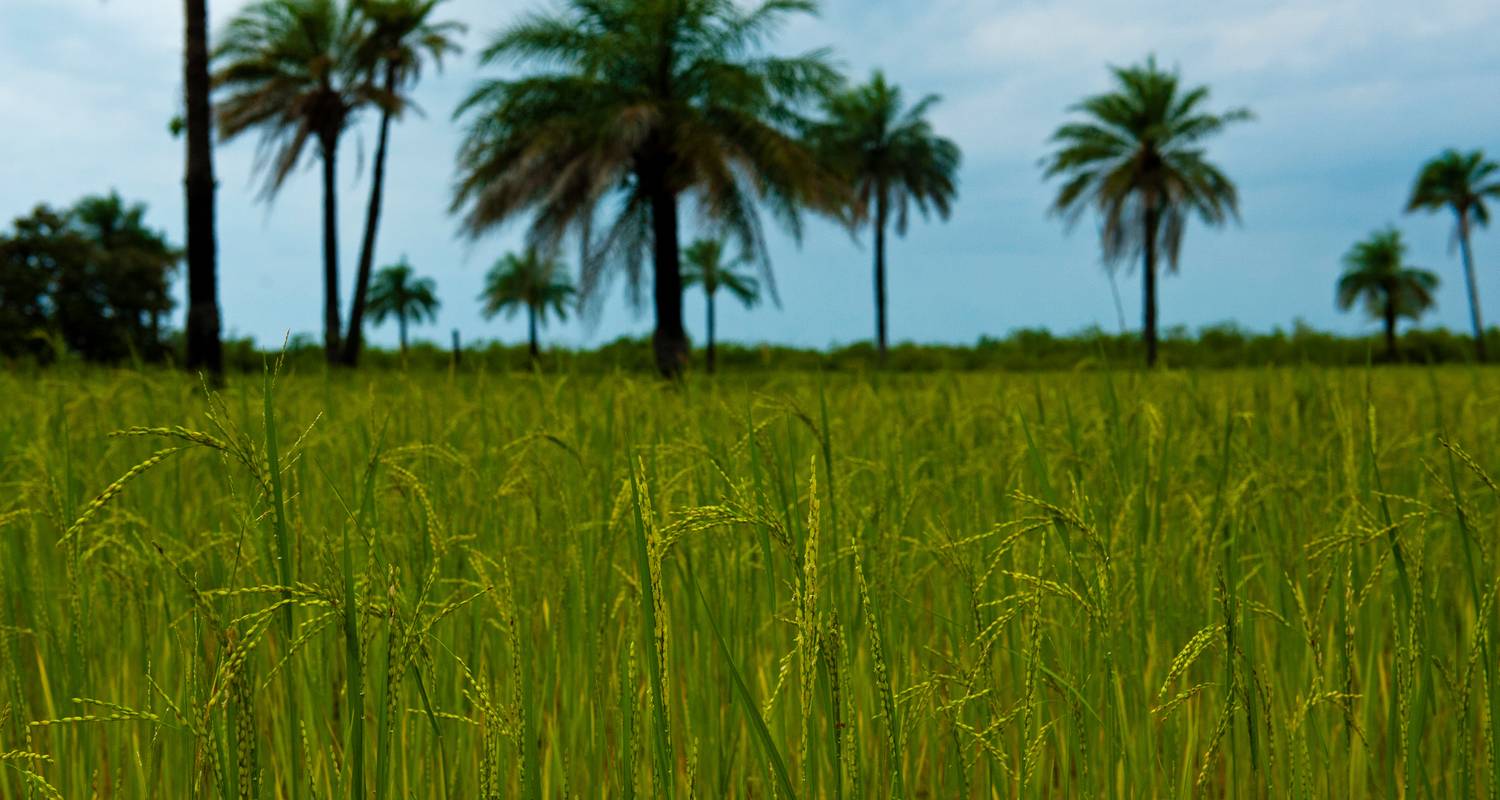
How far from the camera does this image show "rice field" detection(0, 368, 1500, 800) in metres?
1.01

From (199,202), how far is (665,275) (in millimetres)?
8943

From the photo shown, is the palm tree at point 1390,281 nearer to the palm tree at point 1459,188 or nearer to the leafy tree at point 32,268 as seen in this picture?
the palm tree at point 1459,188

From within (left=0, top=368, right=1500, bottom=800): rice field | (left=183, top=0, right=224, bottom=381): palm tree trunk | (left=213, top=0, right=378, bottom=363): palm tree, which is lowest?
(left=0, top=368, right=1500, bottom=800): rice field

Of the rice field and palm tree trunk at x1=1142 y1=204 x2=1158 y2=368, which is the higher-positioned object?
palm tree trunk at x1=1142 y1=204 x2=1158 y2=368

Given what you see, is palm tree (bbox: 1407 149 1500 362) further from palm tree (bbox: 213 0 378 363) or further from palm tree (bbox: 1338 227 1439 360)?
palm tree (bbox: 213 0 378 363)

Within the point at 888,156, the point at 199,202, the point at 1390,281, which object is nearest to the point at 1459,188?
the point at 1390,281

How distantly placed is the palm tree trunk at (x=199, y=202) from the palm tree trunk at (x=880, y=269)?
75.8 ft

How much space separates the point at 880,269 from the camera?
3186 cm

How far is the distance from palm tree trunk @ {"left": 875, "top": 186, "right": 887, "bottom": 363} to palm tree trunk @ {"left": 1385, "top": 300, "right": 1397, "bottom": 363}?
20.1 metres

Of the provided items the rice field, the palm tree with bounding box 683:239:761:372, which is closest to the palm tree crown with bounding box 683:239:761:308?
the palm tree with bounding box 683:239:761:372

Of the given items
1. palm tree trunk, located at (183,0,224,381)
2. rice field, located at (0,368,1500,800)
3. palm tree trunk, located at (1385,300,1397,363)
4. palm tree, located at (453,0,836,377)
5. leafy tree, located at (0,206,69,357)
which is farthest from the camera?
palm tree trunk, located at (1385,300,1397,363)

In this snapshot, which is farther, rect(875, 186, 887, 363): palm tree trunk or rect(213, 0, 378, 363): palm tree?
rect(875, 186, 887, 363): palm tree trunk

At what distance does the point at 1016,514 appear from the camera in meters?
2.28

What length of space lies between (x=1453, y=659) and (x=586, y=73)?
52.6 ft
